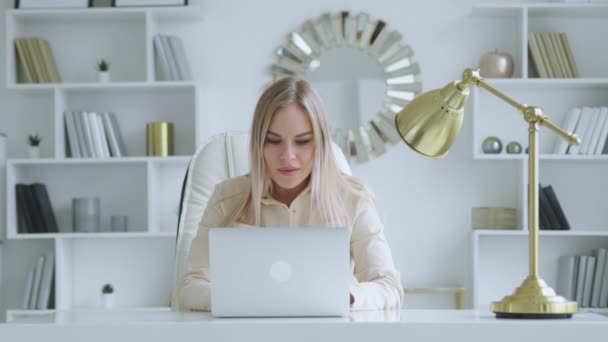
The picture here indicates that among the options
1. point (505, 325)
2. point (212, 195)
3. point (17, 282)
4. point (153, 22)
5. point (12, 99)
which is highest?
point (153, 22)

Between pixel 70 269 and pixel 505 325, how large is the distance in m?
3.24

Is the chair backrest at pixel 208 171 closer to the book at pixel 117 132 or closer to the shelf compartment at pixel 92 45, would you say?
the book at pixel 117 132

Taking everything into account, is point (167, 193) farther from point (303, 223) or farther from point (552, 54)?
point (303, 223)

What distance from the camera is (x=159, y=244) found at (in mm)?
4121

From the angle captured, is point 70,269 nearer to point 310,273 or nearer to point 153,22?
point 153,22

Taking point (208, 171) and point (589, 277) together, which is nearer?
point (208, 171)

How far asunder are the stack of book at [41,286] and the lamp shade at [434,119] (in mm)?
2791

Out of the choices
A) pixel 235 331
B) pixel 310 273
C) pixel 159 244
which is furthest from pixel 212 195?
pixel 159 244

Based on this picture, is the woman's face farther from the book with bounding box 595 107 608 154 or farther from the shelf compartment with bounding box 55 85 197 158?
the book with bounding box 595 107 608 154

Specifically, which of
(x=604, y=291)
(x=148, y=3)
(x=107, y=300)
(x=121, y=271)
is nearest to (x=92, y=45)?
(x=148, y=3)

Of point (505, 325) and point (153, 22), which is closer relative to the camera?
point (505, 325)

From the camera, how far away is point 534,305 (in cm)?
140

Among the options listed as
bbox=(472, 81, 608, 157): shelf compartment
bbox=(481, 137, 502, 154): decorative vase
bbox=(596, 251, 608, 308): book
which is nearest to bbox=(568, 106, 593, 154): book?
bbox=(472, 81, 608, 157): shelf compartment

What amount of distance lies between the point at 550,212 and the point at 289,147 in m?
2.02
